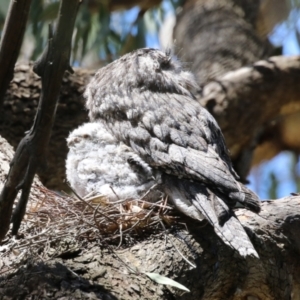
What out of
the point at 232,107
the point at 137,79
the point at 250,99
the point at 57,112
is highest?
the point at 250,99

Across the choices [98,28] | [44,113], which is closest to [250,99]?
[98,28]

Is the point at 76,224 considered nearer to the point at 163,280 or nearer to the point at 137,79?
the point at 163,280

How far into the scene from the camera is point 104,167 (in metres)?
3.76

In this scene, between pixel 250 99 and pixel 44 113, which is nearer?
pixel 44 113

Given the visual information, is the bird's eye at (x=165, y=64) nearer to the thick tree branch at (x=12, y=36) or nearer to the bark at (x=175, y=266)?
the bark at (x=175, y=266)

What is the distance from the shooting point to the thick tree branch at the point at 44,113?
2.10m

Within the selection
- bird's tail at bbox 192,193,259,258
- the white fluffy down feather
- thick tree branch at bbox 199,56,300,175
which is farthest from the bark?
thick tree branch at bbox 199,56,300,175

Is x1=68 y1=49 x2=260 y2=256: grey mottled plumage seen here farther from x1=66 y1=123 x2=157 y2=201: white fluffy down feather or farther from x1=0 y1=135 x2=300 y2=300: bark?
x1=0 y1=135 x2=300 y2=300: bark

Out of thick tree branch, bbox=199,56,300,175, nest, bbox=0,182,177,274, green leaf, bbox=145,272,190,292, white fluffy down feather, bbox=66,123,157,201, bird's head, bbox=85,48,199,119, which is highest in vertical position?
thick tree branch, bbox=199,56,300,175

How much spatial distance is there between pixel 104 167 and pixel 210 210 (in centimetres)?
83

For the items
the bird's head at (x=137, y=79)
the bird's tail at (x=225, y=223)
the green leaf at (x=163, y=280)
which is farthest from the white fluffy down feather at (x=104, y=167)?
the green leaf at (x=163, y=280)

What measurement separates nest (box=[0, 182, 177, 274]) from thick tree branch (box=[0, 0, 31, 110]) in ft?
2.58

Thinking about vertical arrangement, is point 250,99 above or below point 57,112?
above

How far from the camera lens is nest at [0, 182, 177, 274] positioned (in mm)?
2939
